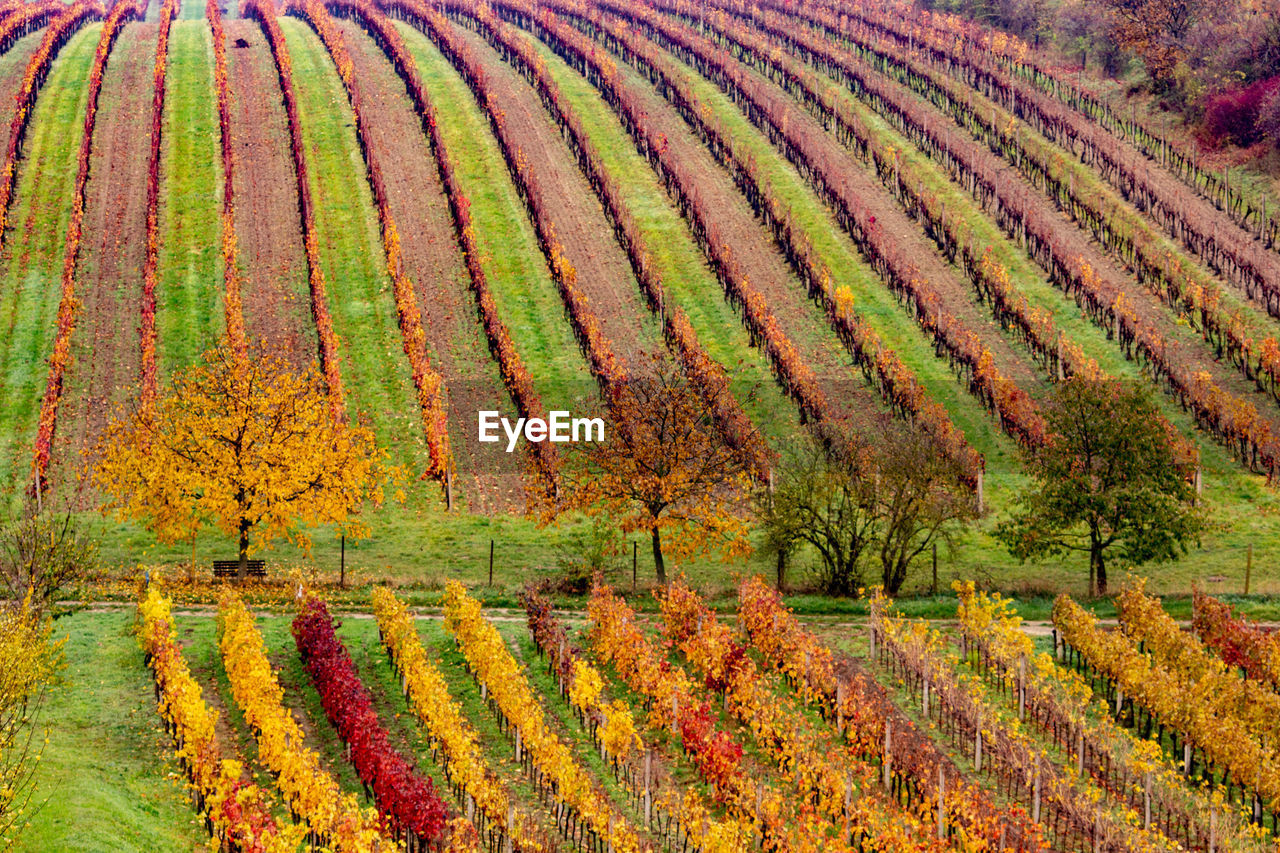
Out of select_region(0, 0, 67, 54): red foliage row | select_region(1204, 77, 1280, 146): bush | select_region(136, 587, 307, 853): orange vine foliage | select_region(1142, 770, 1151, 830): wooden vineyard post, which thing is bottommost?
select_region(1142, 770, 1151, 830): wooden vineyard post

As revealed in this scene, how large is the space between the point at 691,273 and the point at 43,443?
2845cm

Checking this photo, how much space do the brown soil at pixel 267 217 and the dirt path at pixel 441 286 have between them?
4779 mm

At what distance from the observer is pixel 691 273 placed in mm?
65750

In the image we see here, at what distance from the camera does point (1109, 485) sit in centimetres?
4047

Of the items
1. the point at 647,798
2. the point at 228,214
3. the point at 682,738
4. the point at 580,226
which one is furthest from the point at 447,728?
the point at 228,214

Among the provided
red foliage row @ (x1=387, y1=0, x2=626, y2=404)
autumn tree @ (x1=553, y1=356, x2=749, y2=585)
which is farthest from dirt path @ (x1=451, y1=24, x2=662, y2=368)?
autumn tree @ (x1=553, y1=356, x2=749, y2=585)

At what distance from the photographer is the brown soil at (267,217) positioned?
60.7m

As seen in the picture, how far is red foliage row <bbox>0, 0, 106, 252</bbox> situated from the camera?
6919 cm

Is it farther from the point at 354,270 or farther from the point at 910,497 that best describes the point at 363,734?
the point at 354,270

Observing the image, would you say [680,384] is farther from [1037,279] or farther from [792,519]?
[1037,279]

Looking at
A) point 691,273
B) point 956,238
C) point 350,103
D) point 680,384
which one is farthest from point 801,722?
point 350,103

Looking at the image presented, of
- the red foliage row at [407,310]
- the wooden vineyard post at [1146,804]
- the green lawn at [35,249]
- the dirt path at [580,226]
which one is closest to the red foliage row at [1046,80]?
the dirt path at [580,226]

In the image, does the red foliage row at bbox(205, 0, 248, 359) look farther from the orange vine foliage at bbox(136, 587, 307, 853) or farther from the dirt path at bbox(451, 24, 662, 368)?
the orange vine foliage at bbox(136, 587, 307, 853)

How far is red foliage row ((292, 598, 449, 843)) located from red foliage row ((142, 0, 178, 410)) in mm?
14408
